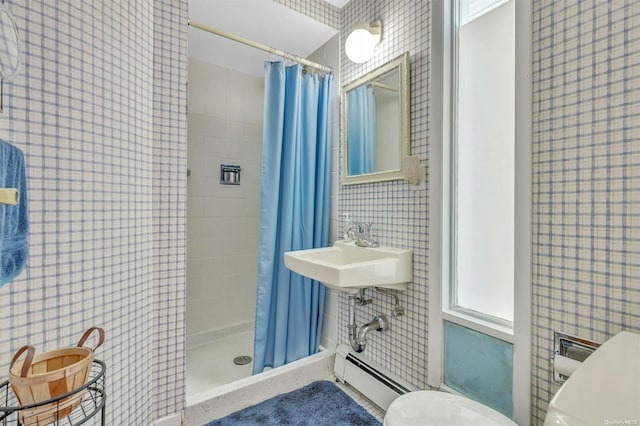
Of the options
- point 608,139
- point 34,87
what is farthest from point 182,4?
point 608,139

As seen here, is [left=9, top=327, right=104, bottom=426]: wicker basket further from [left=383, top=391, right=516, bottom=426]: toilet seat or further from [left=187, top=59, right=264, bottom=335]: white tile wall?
[left=187, top=59, right=264, bottom=335]: white tile wall

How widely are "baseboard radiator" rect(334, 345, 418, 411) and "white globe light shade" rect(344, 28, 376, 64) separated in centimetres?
168

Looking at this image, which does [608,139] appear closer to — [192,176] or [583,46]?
[583,46]

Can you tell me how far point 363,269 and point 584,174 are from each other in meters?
0.78

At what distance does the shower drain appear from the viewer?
1.99 m

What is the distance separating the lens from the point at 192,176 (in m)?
2.18

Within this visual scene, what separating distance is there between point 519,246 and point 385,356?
90cm

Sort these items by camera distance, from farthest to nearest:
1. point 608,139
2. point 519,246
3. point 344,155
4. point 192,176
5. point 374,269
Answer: point 192,176, point 344,155, point 374,269, point 519,246, point 608,139

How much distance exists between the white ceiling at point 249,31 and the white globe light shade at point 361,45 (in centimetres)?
35

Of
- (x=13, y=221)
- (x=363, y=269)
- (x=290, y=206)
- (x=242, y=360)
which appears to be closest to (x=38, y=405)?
(x=13, y=221)

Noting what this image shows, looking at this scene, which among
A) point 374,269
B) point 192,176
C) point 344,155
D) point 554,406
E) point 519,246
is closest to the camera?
point 554,406

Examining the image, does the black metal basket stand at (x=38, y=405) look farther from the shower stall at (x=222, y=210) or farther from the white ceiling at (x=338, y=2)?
the white ceiling at (x=338, y=2)

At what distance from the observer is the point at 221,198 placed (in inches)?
91.0

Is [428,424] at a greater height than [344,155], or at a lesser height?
lesser
